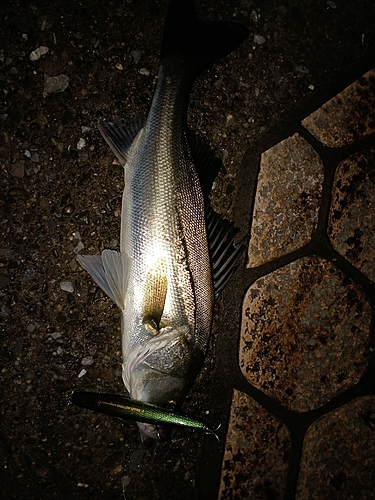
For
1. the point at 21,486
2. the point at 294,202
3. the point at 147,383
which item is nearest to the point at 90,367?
the point at 147,383

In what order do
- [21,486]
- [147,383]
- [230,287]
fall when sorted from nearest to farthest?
[147,383] → [21,486] → [230,287]

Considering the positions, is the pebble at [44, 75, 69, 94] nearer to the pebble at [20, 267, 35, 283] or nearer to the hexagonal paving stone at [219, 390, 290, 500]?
the pebble at [20, 267, 35, 283]

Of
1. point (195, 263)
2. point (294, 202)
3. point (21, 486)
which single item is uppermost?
point (195, 263)

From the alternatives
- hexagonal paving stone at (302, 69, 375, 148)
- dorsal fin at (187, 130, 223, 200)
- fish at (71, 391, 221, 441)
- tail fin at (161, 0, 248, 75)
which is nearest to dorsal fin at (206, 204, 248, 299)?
dorsal fin at (187, 130, 223, 200)

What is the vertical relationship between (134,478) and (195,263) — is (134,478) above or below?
below

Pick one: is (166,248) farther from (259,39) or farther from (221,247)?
(259,39)

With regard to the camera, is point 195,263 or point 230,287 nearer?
point 195,263

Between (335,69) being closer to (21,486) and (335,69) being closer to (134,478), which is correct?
(134,478)
